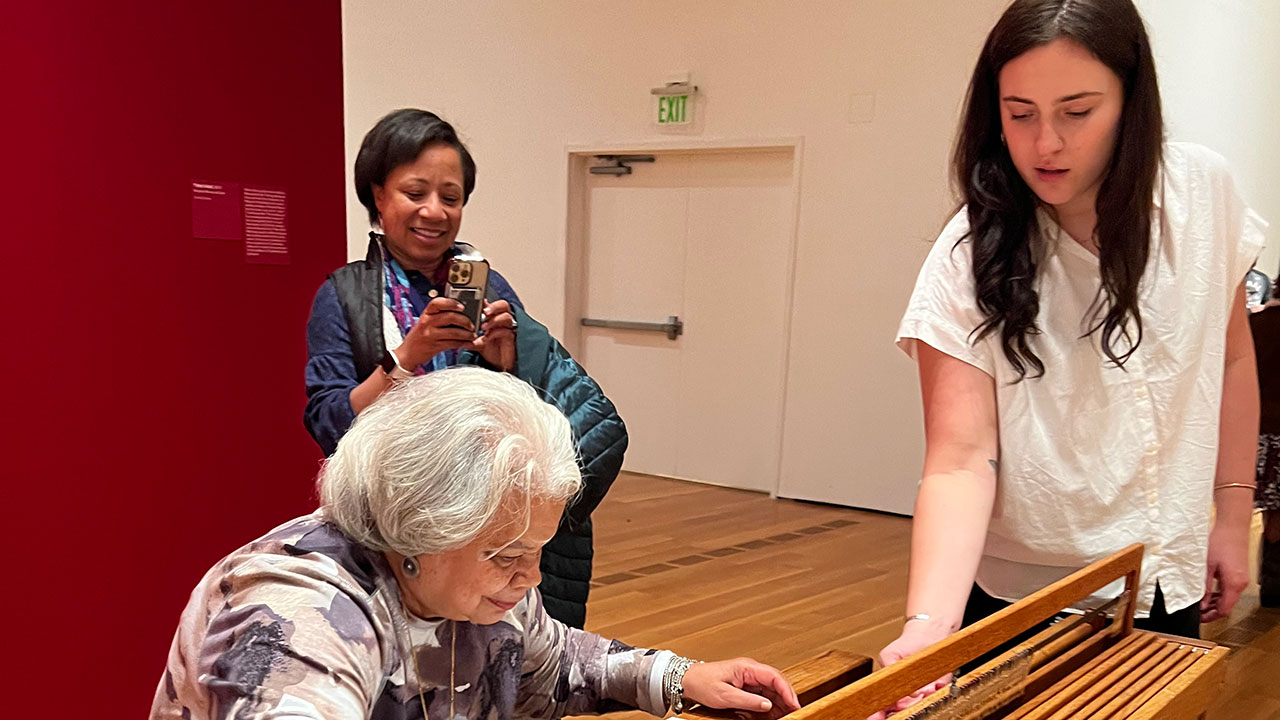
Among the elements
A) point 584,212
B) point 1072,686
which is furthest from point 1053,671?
point 584,212

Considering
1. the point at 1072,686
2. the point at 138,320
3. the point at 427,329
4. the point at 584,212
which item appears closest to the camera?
the point at 1072,686

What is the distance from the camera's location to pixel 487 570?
1.17 metres

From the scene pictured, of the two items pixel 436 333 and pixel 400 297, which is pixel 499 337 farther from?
pixel 400 297

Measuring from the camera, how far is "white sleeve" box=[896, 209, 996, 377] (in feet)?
4.24

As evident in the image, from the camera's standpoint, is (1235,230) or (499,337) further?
(499,337)

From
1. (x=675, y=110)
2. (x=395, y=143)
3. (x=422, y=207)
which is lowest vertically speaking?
(x=422, y=207)

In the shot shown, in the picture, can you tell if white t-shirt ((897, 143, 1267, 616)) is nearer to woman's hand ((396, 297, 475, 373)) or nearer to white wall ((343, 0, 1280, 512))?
woman's hand ((396, 297, 475, 373))

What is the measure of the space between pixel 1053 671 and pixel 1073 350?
0.38m

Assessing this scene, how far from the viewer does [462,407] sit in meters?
1.14

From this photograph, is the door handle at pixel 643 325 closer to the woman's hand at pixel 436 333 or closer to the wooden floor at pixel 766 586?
the wooden floor at pixel 766 586

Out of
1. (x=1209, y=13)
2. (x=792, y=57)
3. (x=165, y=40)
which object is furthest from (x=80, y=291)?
(x=1209, y=13)

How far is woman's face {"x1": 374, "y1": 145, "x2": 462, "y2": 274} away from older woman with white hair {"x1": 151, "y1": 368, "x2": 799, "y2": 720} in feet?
3.23

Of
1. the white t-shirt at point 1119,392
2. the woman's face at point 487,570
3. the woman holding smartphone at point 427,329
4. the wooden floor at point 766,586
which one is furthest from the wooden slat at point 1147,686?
the wooden floor at point 766,586

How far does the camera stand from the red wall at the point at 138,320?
95.7 inches
